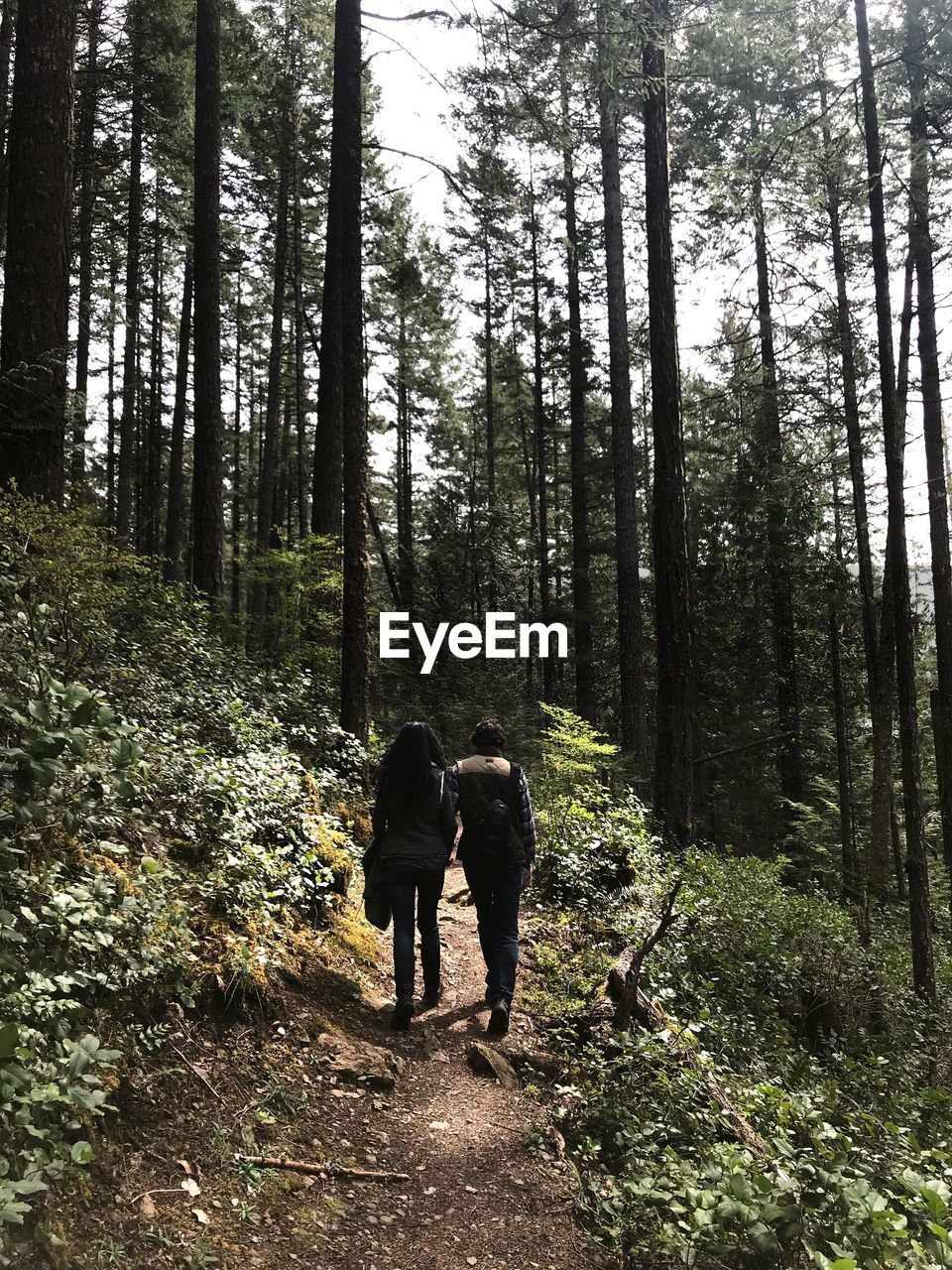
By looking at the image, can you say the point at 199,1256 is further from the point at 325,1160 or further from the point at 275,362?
the point at 275,362

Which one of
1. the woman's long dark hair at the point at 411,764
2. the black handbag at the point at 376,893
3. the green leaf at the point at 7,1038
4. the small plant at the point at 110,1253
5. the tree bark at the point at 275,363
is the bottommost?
the small plant at the point at 110,1253

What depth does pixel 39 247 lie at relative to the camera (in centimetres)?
684

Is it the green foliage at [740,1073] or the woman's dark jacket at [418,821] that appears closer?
the green foliage at [740,1073]

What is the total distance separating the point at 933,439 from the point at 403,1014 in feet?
→ 48.2

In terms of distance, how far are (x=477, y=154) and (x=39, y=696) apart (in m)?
Answer: 9.26

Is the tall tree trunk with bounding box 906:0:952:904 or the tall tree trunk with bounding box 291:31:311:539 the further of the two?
the tall tree trunk with bounding box 291:31:311:539

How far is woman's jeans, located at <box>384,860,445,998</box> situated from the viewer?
17.8ft

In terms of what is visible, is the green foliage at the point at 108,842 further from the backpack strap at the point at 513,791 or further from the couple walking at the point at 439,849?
the backpack strap at the point at 513,791

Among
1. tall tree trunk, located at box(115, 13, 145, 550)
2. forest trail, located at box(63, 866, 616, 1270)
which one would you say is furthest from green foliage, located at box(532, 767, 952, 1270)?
tall tree trunk, located at box(115, 13, 145, 550)

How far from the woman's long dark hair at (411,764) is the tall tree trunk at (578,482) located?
13.1m

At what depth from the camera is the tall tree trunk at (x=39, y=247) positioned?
22.0 feet

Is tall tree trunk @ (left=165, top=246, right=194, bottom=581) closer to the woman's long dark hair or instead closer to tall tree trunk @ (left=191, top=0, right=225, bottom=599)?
tall tree trunk @ (left=191, top=0, right=225, bottom=599)
